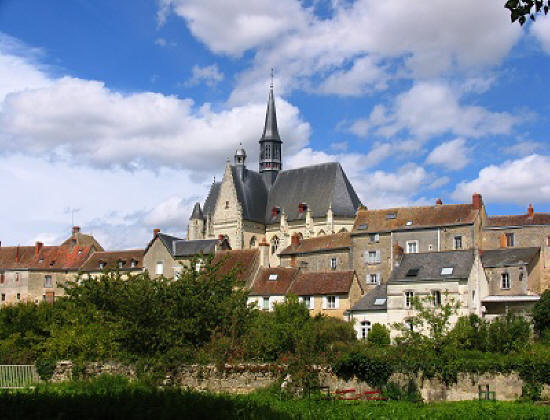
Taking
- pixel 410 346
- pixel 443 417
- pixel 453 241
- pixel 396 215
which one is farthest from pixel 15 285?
pixel 443 417

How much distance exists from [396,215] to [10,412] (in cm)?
4070

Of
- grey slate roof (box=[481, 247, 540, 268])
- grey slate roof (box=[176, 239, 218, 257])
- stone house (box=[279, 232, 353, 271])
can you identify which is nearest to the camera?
grey slate roof (box=[481, 247, 540, 268])

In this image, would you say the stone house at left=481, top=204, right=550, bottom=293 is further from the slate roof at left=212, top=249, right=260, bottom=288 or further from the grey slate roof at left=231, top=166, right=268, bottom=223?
the grey slate roof at left=231, top=166, right=268, bottom=223

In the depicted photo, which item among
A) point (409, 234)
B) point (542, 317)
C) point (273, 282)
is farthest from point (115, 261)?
point (542, 317)

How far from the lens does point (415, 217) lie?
45.5 metres

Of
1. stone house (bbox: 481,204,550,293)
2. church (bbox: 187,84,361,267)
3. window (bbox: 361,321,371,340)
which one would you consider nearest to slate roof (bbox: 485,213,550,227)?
stone house (bbox: 481,204,550,293)

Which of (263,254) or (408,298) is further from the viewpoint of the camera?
(263,254)

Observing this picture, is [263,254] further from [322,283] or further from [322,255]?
[322,283]

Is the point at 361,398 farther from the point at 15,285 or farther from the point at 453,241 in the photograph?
the point at 15,285

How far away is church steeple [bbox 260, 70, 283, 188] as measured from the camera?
72.4 meters

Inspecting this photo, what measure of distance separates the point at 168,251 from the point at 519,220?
2555cm

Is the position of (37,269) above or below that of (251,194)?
below

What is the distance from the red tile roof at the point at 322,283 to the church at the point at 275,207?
63.0 ft

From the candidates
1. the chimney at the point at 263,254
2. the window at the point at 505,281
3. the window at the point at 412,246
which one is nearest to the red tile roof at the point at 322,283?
the chimney at the point at 263,254
